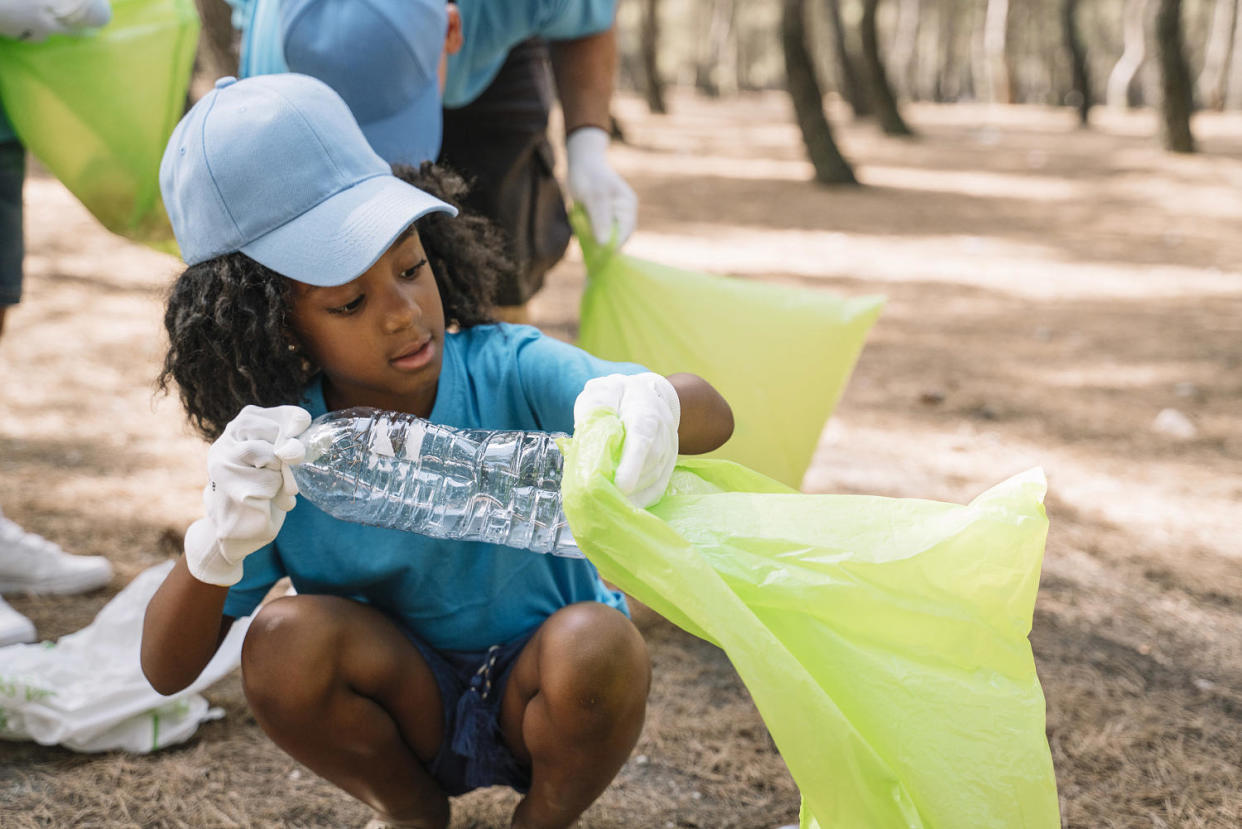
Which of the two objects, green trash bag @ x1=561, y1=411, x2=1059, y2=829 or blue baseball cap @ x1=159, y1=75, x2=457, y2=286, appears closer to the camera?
green trash bag @ x1=561, y1=411, x2=1059, y2=829

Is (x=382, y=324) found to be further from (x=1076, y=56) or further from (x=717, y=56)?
(x=717, y=56)

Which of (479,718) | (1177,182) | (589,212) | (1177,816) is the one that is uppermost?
(589,212)

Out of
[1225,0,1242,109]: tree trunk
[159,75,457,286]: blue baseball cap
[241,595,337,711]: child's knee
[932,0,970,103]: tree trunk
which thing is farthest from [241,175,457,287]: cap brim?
[932,0,970,103]: tree trunk

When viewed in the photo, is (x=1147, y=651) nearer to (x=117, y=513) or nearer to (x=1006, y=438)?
(x=1006, y=438)

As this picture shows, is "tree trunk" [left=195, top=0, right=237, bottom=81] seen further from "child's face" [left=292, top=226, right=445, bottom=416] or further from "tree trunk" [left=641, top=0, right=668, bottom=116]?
"tree trunk" [left=641, top=0, right=668, bottom=116]

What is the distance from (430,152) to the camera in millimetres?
1844

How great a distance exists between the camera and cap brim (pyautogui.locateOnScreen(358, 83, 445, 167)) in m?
1.73

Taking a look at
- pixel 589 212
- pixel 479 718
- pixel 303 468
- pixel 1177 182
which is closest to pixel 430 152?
pixel 589 212

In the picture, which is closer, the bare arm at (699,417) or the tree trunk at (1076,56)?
the bare arm at (699,417)

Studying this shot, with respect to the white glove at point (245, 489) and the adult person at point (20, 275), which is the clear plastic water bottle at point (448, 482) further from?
the adult person at point (20, 275)

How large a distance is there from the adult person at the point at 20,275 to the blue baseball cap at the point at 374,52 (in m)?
0.57

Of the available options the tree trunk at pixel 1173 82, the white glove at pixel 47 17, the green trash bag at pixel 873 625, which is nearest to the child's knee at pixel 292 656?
the green trash bag at pixel 873 625

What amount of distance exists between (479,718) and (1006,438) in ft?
7.55

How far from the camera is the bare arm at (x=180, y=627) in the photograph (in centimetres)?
125
